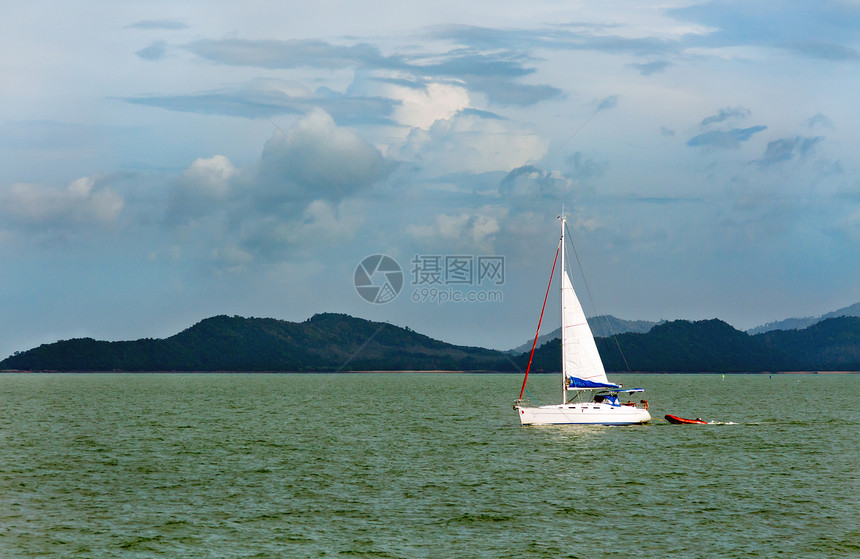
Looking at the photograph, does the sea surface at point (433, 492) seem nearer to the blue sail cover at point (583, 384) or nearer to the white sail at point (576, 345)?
the blue sail cover at point (583, 384)

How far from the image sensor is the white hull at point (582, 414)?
7488 centimetres

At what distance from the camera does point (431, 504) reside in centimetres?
4409

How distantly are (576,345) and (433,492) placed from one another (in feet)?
103

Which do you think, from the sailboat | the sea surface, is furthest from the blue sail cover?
the sea surface

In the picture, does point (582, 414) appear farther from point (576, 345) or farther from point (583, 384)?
point (576, 345)

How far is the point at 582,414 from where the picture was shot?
75.8 m

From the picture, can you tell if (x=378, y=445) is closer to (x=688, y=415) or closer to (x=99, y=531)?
(x=99, y=531)

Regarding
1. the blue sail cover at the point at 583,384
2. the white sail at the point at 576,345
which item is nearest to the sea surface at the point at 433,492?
the blue sail cover at the point at 583,384

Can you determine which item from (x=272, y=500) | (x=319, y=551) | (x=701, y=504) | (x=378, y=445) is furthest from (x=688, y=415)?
(x=319, y=551)

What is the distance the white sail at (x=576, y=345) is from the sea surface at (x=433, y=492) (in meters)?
5.71

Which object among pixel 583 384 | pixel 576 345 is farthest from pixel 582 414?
pixel 576 345

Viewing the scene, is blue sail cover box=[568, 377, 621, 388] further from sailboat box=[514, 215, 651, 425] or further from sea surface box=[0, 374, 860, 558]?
sea surface box=[0, 374, 860, 558]

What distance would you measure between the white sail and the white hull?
238cm

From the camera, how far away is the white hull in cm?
7488
